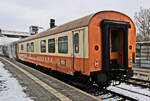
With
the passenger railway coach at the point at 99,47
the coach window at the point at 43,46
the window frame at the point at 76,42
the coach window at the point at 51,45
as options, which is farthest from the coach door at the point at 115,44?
the coach window at the point at 43,46

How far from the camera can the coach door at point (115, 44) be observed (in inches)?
293

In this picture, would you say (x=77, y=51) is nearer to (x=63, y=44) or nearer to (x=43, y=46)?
(x=63, y=44)

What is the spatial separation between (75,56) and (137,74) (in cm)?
735

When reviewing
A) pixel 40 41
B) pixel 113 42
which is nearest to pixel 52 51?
pixel 40 41

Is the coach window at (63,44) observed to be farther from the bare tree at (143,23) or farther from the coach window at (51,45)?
the bare tree at (143,23)

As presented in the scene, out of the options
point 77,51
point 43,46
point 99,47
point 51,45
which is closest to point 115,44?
point 99,47

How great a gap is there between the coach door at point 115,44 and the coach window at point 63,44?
222 cm

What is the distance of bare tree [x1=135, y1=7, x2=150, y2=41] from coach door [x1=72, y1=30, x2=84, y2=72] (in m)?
26.6

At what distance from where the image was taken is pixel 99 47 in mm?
7457

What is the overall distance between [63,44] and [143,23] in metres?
29.2

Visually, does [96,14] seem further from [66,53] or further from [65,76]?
[65,76]

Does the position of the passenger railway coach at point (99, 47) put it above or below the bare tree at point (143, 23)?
below

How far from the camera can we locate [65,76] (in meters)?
10.6

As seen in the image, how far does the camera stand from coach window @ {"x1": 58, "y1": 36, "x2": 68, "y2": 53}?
29.6ft
